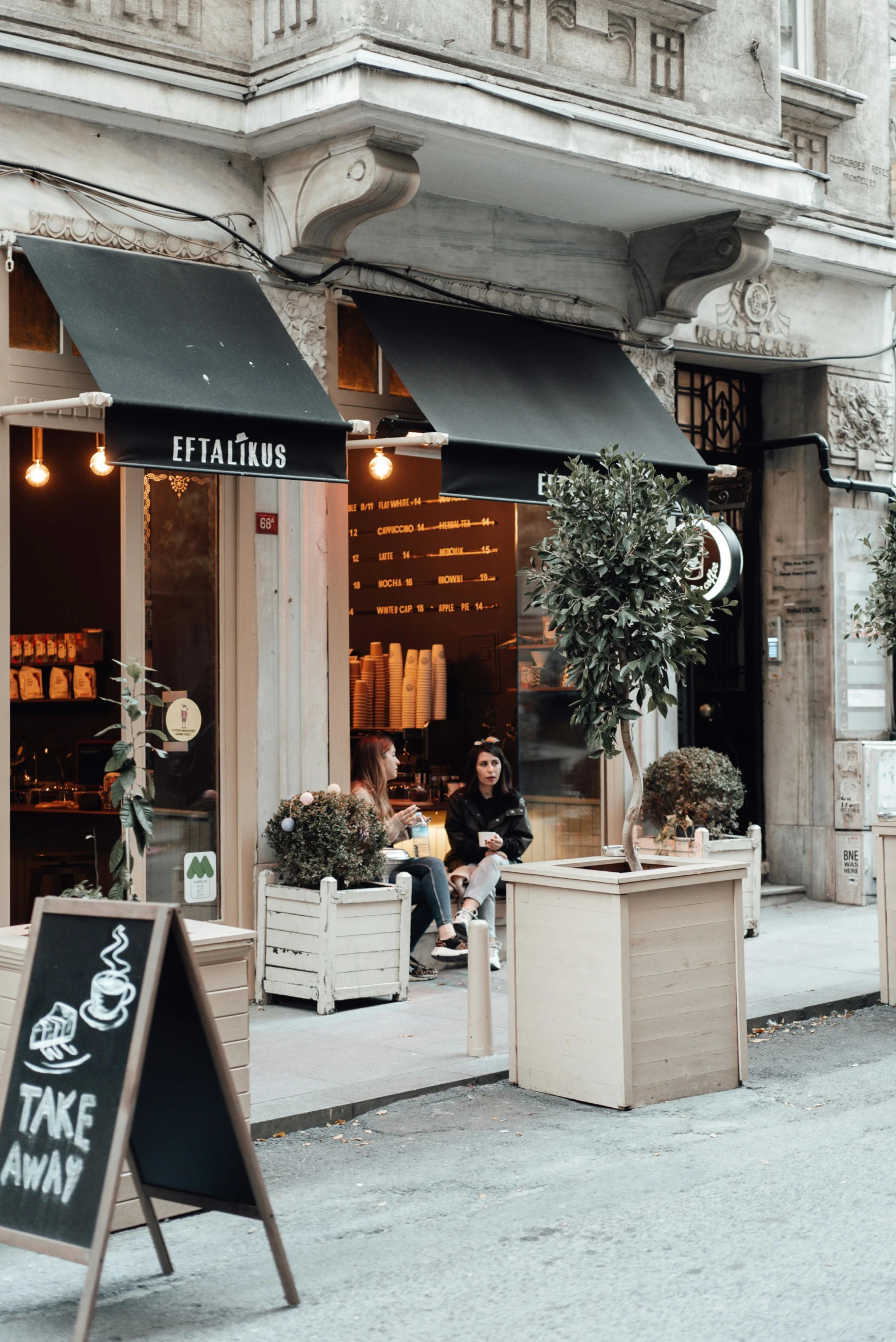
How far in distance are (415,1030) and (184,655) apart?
273cm

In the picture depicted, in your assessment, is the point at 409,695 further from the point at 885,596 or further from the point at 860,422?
the point at 860,422

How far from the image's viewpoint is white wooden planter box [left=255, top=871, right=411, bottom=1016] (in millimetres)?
9484

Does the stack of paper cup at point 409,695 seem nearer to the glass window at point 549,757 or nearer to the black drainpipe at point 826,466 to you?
the glass window at point 549,757

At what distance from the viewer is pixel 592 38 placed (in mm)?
10781

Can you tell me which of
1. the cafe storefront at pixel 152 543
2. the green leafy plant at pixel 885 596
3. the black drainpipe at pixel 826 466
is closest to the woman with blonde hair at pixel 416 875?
the cafe storefront at pixel 152 543

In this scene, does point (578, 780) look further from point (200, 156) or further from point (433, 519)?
point (200, 156)

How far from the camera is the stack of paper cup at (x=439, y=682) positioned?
532 inches

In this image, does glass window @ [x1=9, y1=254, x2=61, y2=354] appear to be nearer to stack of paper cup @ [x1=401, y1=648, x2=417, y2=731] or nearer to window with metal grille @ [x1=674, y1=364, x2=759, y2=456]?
stack of paper cup @ [x1=401, y1=648, x2=417, y2=731]

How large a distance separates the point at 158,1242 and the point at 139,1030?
106cm

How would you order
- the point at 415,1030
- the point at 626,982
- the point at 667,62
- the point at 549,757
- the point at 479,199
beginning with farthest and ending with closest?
1. the point at 549,757
2. the point at 667,62
3. the point at 479,199
4. the point at 415,1030
5. the point at 626,982

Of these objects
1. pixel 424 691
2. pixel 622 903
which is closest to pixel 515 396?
pixel 424 691

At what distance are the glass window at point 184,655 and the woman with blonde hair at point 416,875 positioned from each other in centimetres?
116

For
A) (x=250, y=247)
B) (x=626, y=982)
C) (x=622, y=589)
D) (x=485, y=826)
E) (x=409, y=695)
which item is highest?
(x=250, y=247)

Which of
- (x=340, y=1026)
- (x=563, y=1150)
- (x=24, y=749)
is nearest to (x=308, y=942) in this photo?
(x=340, y=1026)
